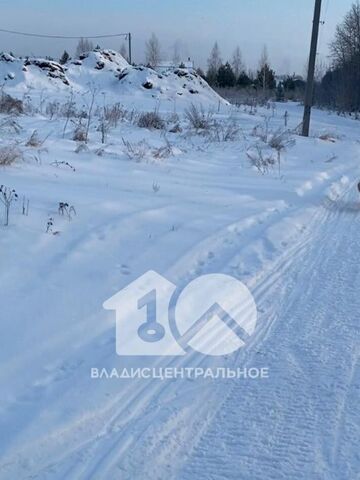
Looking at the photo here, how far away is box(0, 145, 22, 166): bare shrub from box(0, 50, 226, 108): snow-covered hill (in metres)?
18.3

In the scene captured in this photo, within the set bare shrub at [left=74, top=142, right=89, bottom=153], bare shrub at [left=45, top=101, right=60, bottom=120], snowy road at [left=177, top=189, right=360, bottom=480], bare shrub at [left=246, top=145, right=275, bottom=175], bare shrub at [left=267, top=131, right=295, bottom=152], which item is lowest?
snowy road at [left=177, top=189, right=360, bottom=480]

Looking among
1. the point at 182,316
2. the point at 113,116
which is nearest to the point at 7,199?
the point at 182,316

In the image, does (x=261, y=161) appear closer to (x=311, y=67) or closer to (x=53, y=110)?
(x=53, y=110)

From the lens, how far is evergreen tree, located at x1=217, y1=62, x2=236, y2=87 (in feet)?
188

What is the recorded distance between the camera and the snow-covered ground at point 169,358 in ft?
9.02

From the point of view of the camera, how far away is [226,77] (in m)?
58.6

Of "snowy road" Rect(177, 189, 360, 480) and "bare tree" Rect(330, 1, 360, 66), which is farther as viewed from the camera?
"bare tree" Rect(330, 1, 360, 66)

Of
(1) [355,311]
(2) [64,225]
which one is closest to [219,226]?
(2) [64,225]

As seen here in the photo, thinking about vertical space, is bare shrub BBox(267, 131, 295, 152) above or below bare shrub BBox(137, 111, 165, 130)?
below

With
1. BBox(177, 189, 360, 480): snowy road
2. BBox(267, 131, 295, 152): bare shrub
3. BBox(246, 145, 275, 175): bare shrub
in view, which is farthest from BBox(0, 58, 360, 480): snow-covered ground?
BBox(267, 131, 295, 152): bare shrub

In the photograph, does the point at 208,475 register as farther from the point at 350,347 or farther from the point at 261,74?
the point at 261,74

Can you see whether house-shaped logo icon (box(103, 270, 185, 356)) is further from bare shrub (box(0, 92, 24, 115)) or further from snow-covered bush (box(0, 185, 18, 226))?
bare shrub (box(0, 92, 24, 115))

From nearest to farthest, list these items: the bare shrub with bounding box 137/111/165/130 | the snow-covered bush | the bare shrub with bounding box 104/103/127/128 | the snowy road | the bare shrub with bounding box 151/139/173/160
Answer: the snowy road
the snow-covered bush
the bare shrub with bounding box 151/139/173/160
the bare shrub with bounding box 104/103/127/128
the bare shrub with bounding box 137/111/165/130

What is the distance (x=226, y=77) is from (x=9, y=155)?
2124 inches
